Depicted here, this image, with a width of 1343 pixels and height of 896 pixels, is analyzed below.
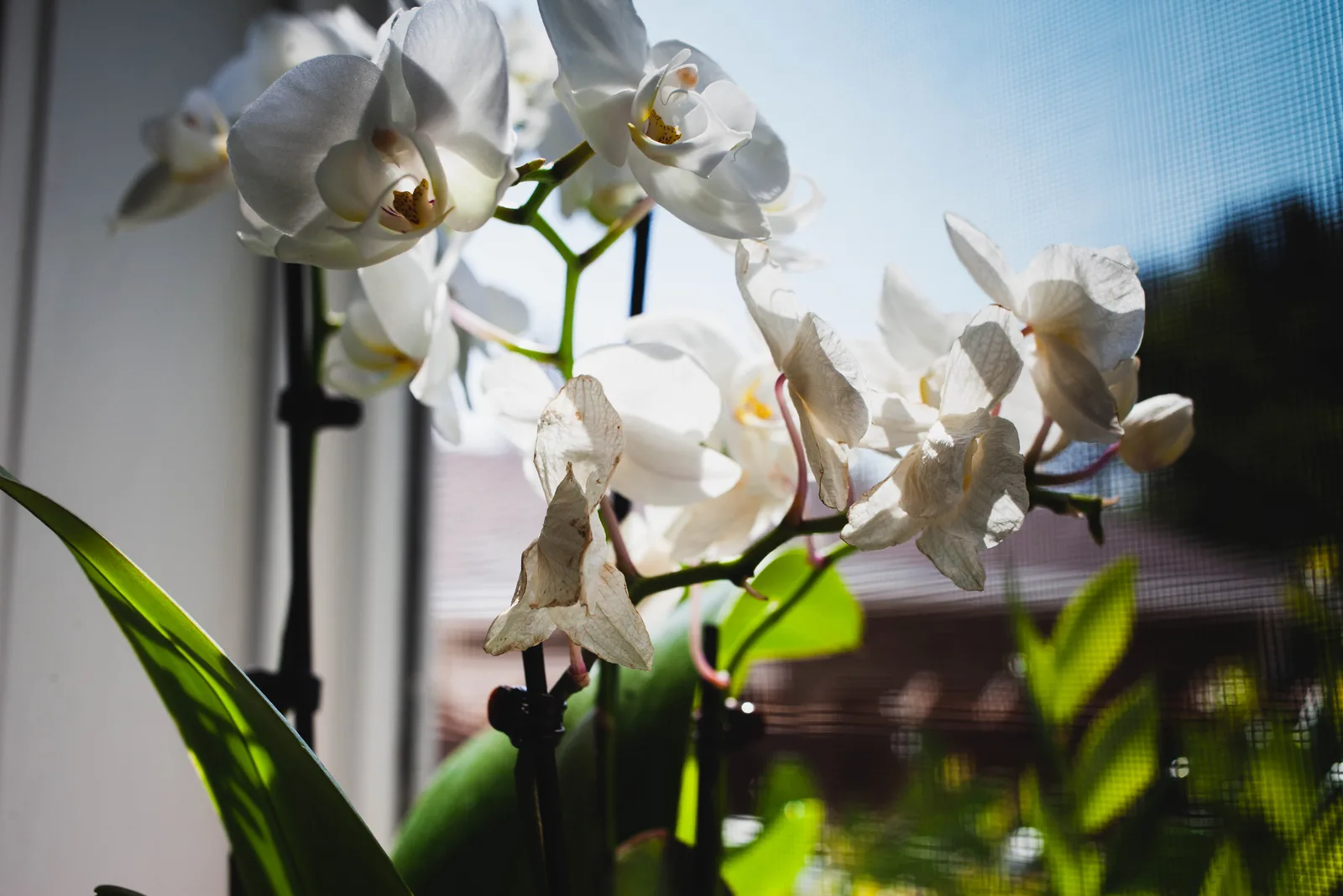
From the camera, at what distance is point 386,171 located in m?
0.28

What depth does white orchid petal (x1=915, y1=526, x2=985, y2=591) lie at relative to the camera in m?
0.27

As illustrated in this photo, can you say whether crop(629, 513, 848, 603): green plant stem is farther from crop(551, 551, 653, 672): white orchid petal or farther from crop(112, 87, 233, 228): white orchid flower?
crop(112, 87, 233, 228): white orchid flower

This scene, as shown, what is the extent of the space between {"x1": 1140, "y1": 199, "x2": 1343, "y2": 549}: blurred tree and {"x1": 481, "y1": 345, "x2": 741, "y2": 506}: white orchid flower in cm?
27

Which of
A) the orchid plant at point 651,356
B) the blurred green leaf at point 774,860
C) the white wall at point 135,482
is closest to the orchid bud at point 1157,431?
the orchid plant at point 651,356

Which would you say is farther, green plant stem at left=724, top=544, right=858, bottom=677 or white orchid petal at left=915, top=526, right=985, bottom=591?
green plant stem at left=724, top=544, right=858, bottom=677

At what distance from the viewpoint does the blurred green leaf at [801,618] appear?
0.50m

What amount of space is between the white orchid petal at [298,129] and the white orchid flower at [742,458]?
15 centimetres

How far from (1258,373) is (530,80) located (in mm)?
381

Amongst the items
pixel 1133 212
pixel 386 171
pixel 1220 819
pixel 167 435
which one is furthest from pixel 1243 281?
pixel 167 435

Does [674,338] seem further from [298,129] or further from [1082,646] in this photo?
[1082,646]

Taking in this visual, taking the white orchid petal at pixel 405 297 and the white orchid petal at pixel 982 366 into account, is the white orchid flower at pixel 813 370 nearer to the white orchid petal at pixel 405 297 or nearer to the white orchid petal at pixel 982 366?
the white orchid petal at pixel 982 366

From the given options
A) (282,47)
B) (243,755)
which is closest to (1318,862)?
(243,755)

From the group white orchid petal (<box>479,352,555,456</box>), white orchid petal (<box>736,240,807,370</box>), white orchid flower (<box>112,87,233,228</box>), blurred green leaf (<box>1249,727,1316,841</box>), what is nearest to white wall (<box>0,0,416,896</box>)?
white orchid flower (<box>112,87,233,228</box>)

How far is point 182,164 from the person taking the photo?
485 millimetres
